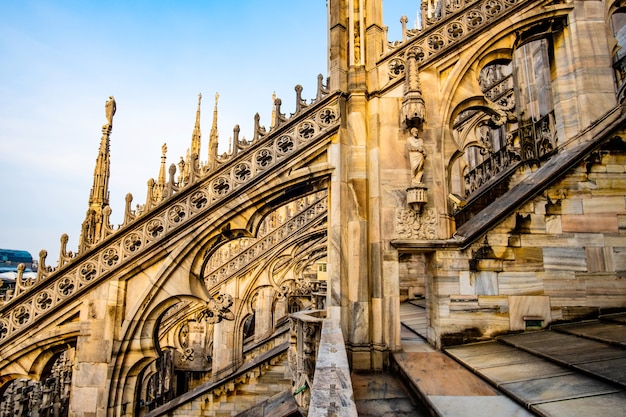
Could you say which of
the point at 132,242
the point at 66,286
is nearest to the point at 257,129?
the point at 132,242

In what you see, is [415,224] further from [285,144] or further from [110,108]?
[110,108]

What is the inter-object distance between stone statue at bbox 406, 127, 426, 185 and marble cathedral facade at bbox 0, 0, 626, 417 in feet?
0.08

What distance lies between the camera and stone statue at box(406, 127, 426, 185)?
6043 mm

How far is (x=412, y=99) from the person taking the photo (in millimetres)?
6137

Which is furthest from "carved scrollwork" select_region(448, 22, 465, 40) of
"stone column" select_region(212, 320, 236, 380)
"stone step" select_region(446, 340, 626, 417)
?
"stone column" select_region(212, 320, 236, 380)

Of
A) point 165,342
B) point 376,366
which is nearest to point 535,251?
point 376,366

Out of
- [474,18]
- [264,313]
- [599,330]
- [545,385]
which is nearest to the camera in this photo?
[545,385]

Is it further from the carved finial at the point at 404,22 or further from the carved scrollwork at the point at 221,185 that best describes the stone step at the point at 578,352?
the carved finial at the point at 404,22

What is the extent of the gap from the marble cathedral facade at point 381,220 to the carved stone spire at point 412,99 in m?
0.03

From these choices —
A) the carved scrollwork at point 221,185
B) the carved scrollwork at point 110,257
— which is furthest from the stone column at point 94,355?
the carved scrollwork at point 221,185

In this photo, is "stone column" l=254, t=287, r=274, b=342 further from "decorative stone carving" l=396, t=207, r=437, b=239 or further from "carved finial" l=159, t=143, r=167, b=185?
"decorative stone carving" l=396, t=207, r=437, b=239

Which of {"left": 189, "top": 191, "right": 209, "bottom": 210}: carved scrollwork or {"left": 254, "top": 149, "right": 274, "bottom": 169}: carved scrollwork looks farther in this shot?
{"left": 254, "top": 149, "right": 274, "bottom": 169}: carved scrollwork

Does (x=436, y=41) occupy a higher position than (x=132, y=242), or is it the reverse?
(x=436, y=41)

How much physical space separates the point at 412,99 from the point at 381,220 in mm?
2076
